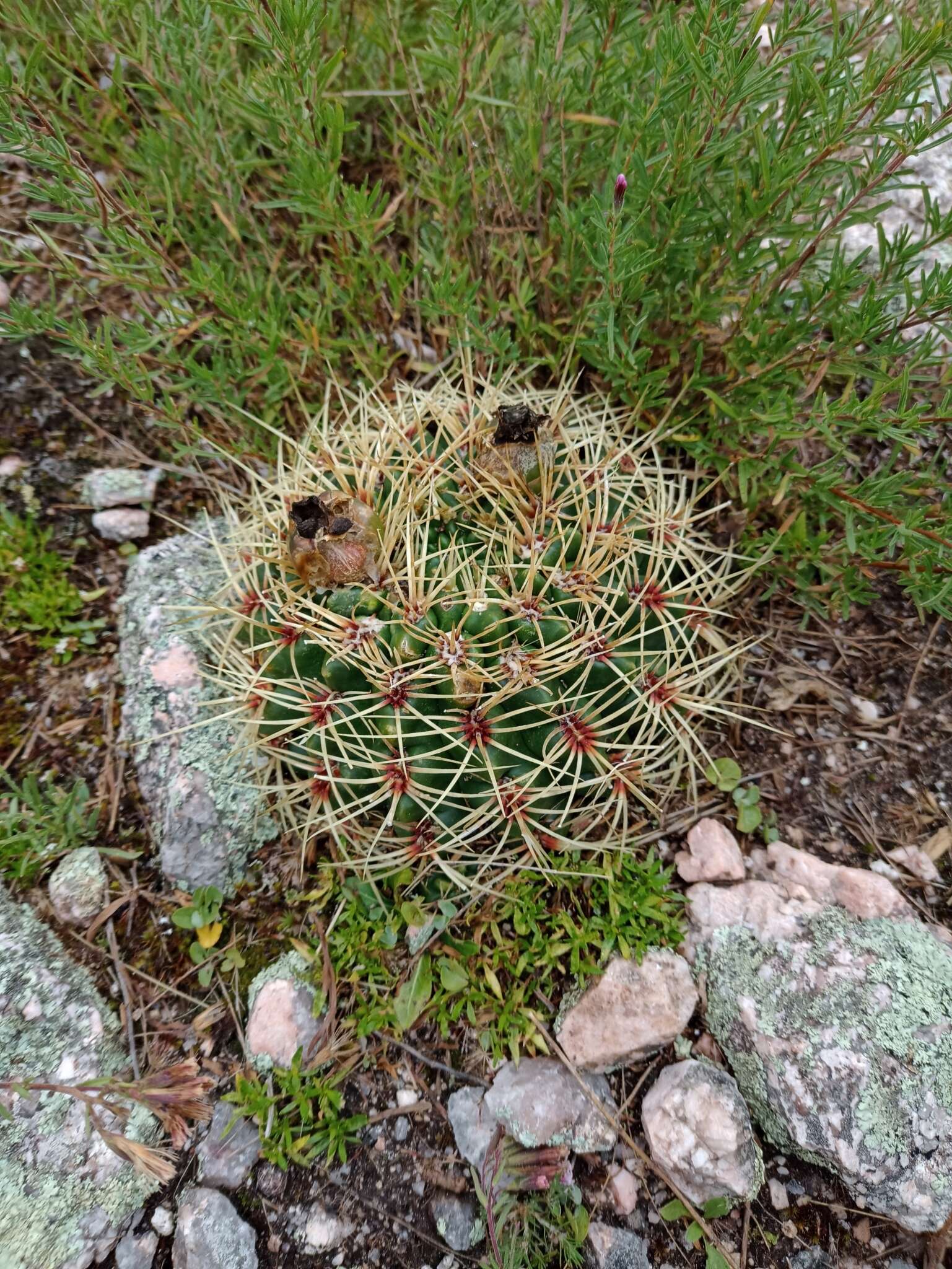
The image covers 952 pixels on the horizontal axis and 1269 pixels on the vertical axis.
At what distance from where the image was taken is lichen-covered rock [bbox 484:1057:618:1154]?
7.08 feet

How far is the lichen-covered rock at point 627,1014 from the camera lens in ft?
7.28

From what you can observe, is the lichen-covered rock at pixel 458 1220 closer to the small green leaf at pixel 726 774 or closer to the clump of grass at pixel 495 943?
the clump of grass at pixel 495 943

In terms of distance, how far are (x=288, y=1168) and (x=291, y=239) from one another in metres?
3.03

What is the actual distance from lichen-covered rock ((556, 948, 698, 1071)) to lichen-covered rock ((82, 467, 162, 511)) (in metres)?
2.15

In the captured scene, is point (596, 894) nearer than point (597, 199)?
No

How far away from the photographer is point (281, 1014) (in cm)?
230

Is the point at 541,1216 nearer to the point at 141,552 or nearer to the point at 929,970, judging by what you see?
the point at 929,970

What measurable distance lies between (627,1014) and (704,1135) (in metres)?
0.32

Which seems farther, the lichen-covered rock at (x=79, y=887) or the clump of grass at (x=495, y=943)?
the lichen-covered rock at (x=79, y=887)

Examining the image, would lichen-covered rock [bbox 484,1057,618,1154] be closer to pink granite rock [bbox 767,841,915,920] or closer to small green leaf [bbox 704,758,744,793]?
pink granite rock [bbox 767,841,915,920]

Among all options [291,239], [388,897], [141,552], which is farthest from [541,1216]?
[291,239]

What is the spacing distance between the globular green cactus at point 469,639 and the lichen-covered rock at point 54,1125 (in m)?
0.76

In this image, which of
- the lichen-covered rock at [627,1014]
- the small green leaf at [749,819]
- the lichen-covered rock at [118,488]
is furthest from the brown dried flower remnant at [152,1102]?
the lichen-covered rock at [118,488]

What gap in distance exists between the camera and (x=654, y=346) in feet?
8.84
